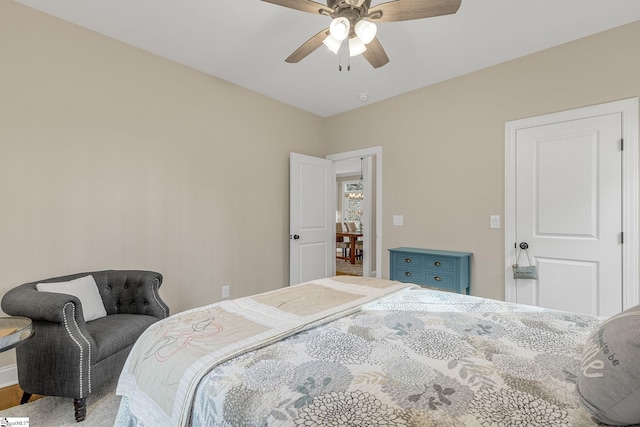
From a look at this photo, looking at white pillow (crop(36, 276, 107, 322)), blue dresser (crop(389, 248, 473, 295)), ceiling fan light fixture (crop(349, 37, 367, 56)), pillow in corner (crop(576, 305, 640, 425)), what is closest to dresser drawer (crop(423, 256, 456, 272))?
blue dresser (crop(389, 248, 473, 295))

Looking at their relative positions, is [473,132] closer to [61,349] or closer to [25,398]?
[61,349]

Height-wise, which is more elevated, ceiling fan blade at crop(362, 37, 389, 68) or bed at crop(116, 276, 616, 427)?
ceiling fan blade at crop(362, 37, 389, 68)

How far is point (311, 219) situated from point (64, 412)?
2949mm

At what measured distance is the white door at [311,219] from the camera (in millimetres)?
3977

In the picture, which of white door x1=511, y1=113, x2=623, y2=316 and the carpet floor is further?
white door x1=511, y1=113, x2=623, y2=316

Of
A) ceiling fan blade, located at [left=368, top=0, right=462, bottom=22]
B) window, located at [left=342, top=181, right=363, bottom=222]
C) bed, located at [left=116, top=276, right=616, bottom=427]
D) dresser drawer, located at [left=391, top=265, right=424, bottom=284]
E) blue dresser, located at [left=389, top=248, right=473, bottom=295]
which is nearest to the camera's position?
bed, located at [left=116, top=276, right=616, bottom=427]

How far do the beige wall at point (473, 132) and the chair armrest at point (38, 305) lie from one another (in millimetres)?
3080

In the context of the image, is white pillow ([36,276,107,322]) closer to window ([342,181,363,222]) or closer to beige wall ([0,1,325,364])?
beige wall ([0,1,325,364])

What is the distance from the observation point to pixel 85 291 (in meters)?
2.19

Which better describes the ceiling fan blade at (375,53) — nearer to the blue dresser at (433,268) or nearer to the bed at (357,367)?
the bed at (357,367)

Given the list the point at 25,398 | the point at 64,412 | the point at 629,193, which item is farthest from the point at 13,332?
the point at 629,193

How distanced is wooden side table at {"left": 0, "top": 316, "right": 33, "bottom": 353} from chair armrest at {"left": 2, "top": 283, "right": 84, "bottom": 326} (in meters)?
0.13

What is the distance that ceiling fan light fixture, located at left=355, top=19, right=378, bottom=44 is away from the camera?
5.67 ft

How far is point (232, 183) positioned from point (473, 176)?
8.46 ft
